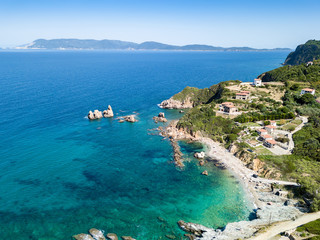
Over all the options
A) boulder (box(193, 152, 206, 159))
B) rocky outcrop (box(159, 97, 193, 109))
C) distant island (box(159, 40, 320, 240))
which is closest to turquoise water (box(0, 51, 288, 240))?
boulder (box(193, 152, 206, 159))

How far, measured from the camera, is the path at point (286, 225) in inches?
1393

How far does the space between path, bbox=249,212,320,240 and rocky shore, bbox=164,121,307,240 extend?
0.93m

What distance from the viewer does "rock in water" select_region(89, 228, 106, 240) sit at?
3578cm

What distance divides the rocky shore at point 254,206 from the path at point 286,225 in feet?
3.06

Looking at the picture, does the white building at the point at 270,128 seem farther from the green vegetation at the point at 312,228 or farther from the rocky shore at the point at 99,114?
the rocky shore at the point at 99,114

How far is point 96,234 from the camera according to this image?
36344 millimetres

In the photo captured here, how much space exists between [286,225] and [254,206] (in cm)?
697

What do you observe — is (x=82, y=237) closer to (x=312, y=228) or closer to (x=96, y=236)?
(x=96, y=236)

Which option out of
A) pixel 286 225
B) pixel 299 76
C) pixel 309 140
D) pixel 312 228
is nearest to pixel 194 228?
pixel 286 225

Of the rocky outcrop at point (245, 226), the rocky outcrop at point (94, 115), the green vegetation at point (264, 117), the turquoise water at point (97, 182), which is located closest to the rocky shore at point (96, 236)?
the turquoise water at point (97, 182)

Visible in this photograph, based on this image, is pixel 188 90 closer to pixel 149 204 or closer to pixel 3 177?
pixel 149 204

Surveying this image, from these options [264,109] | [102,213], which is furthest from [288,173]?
[102,213]

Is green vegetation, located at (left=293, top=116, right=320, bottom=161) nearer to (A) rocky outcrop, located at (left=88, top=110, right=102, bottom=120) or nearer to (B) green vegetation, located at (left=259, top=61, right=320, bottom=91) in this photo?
(B) green vegetation, located at (left=259, top=61, right=320, bottom=91)

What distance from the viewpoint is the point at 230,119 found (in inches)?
3017
